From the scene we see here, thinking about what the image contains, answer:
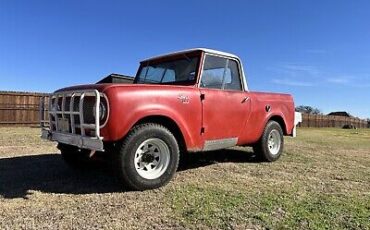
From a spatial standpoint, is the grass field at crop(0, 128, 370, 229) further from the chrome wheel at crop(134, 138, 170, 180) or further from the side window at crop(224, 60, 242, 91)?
the side window at crop(224, 60, 242, 91)

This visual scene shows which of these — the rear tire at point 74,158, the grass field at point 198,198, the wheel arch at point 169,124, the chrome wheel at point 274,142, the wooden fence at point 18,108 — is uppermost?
the wooden fence at point 18,108

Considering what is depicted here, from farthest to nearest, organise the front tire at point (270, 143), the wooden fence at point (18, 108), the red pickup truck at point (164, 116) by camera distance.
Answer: the wooden fence at point (18, 108)
the front tire at point (270, 143)
the red pickup truck at point (164, 116)

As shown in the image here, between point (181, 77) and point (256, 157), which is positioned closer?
point (181, 77)

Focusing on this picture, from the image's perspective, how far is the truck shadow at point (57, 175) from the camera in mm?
5363

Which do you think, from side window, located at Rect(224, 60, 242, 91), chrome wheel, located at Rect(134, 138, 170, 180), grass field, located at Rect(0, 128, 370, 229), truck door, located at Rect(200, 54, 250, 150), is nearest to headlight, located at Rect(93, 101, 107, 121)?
chrome wheel, located at Rect(134, 138, 170, 180)

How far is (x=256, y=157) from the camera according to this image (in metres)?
8.01

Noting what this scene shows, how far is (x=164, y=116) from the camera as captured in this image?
558 cm

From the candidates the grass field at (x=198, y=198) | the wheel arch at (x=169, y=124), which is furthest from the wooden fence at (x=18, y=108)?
the wheel arch at (x=169, y=124)

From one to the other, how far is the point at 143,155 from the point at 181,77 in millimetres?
1838

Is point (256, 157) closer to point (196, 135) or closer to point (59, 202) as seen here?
point (196, 135)

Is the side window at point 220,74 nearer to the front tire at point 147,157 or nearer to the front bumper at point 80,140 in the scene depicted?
the front tire at point 147,157

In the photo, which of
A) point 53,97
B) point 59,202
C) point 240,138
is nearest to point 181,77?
point 240,138

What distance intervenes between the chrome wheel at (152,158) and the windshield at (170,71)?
4.57 ft

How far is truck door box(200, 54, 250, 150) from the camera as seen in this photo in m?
6.36
